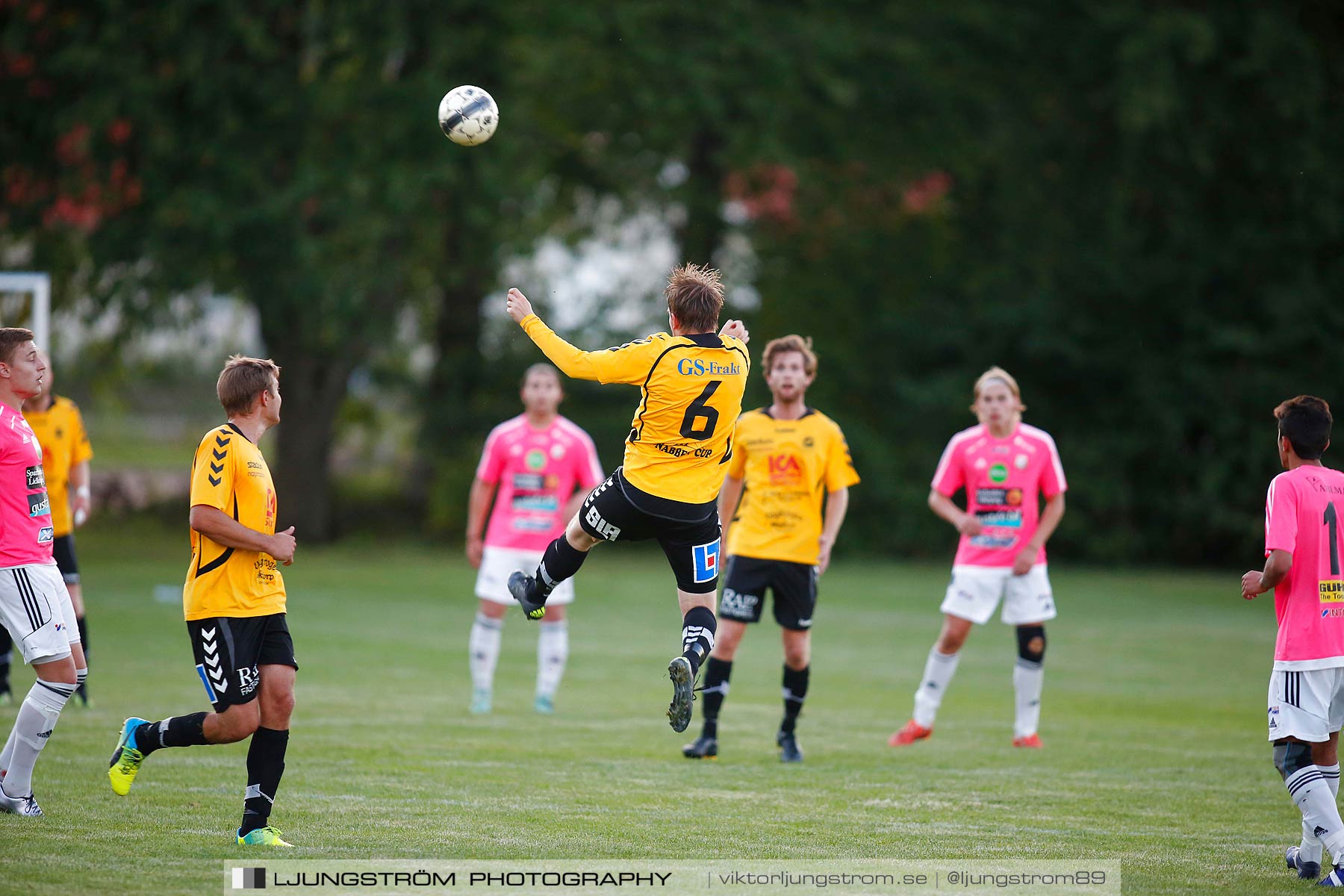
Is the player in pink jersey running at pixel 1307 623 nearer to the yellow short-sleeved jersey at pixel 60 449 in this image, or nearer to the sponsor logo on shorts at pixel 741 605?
the sponsor logo on shorts at pixel 741 605

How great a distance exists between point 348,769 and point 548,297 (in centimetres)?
1999

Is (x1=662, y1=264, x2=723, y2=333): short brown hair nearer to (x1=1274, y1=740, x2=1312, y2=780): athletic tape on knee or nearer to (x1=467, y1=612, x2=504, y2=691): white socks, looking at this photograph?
(x1=1274, y1=740, x2=1312, y2=780): athletic tape on knee

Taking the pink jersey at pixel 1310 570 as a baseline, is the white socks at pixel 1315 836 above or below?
below

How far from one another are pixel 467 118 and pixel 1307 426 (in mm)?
4474

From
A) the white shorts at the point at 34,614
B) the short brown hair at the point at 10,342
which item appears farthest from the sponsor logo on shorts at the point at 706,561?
the short brown hair at the point at 10,342

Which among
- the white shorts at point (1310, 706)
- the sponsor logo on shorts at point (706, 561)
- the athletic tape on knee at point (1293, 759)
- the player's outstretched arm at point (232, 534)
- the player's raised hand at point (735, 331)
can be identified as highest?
the player's raised hand at point (735, 331)

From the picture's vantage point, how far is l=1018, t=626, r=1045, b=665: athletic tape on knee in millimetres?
9555

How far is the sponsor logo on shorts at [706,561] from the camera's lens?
700 cm

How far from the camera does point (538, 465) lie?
10805mm

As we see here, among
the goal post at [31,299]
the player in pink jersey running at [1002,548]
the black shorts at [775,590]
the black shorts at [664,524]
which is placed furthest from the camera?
the goal post at [31,299]

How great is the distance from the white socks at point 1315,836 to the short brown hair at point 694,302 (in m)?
3.41

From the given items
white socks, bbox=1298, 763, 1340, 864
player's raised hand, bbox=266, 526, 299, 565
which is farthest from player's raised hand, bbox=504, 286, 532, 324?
white socks, bbox=1298, 763, 1340, 864

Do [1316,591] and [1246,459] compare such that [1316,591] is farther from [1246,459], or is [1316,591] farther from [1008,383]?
[1246,459]

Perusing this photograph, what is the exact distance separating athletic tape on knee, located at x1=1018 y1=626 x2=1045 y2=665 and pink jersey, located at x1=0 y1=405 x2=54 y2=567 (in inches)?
248
